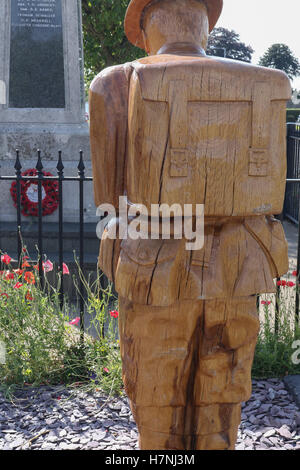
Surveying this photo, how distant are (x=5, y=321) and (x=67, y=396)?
2.24 feet

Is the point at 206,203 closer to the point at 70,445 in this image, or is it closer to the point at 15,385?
the point at 70,445

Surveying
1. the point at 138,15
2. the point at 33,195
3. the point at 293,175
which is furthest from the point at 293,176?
the point at 138,15

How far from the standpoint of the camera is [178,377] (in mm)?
1856

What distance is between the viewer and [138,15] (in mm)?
1939

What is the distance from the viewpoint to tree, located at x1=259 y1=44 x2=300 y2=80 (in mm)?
56344

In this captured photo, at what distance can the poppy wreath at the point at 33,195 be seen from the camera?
5.91m

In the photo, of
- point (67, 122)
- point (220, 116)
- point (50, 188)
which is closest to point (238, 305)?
point (220, 116)

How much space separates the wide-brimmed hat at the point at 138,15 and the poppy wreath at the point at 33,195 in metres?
3.95

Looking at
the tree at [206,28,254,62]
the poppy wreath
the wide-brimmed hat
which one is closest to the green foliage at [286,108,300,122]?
the poppy wreath

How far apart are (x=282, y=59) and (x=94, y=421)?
195ft

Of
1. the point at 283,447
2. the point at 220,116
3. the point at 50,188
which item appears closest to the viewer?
the point at 220,116

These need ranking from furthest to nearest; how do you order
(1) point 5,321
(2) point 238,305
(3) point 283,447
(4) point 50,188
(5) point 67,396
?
(4) point 50,188 → (1) point 5,321 → (5) point 67,396 → (3) point 283,447 → (2) point 238,305

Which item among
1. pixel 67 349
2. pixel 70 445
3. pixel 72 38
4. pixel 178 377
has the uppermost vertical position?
pixel 72 38

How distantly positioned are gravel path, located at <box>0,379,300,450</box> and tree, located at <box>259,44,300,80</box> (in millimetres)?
58271
